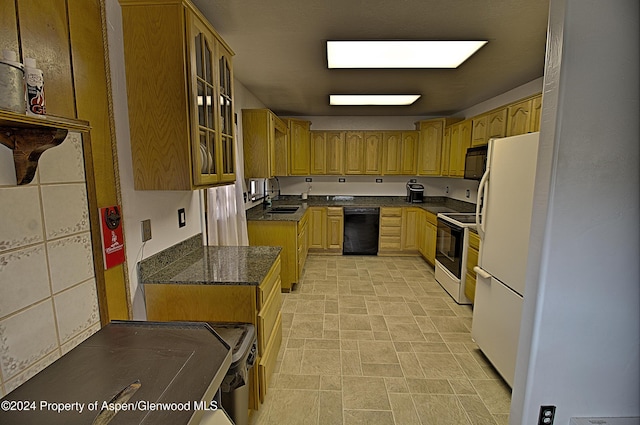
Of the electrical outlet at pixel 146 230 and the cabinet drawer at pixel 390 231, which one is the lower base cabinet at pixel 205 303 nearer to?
the electrical outlet at pixel 146 230

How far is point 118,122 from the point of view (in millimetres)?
1438

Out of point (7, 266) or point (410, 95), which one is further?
point (410, 95)

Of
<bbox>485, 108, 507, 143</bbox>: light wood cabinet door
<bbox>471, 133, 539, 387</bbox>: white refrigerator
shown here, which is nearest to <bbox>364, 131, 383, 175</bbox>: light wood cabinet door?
<bbox>485, 108, 507, 143</bbox>: light wood cabinet door

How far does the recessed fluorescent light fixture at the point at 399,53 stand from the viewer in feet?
7.05

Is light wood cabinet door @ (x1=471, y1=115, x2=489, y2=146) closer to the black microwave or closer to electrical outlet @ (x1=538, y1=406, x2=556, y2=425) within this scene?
the black microwave

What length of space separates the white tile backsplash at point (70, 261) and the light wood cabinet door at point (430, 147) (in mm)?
4806

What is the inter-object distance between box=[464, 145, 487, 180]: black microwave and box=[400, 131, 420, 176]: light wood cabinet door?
1297mm

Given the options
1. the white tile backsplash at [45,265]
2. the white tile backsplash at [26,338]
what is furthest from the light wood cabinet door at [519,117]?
the white tile backsplash at [26,338]

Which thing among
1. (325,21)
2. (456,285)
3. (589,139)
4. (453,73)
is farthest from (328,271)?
(589,139)

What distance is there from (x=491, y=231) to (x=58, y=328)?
8.43 feet

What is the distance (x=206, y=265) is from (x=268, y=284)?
16.7 inches

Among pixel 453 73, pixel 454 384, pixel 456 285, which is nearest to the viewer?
pixel 454 384

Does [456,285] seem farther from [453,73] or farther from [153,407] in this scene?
[153,407]

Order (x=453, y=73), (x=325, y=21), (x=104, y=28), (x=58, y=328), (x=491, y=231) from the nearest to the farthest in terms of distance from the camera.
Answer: (x=58, y=328) < (x=104, y=28) < (x=325, y=21) < (x=491, y=231) < (x=453, y=73)
